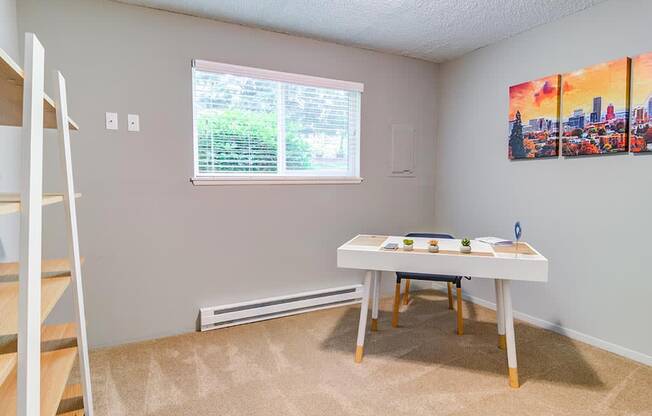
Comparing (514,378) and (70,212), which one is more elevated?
(70,212)

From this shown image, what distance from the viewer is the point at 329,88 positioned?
3180 mm

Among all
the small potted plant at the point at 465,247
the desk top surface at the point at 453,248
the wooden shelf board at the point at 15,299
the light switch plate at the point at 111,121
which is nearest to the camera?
the wooden shelf board at the point at 15,299

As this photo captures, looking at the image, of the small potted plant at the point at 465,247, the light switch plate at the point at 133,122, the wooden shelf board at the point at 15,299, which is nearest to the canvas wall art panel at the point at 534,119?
the small potted plant at the point at 465,247

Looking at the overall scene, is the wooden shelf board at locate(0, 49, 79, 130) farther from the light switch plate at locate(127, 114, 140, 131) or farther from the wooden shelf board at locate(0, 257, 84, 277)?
the light switch plate at locate(127, 114, 140, 131)

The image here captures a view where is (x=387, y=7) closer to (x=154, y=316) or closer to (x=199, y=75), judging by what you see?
(x=199, y=75)

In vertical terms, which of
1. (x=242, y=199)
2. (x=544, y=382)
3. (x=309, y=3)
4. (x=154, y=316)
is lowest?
(x=544, y=382)

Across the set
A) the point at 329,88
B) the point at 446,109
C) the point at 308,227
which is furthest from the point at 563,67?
the point at 308,227

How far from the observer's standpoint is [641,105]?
2.25 meters

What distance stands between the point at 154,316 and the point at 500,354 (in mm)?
2351

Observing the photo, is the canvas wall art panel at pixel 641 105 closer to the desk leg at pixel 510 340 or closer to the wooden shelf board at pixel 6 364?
the desk leg at pixel 510 340

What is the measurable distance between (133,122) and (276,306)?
170 cm

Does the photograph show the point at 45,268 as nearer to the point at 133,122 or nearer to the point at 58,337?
the point at 58,337

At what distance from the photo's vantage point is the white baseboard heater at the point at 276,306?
9.05ft

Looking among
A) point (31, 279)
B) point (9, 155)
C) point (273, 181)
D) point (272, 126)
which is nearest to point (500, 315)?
point (273, 181)
